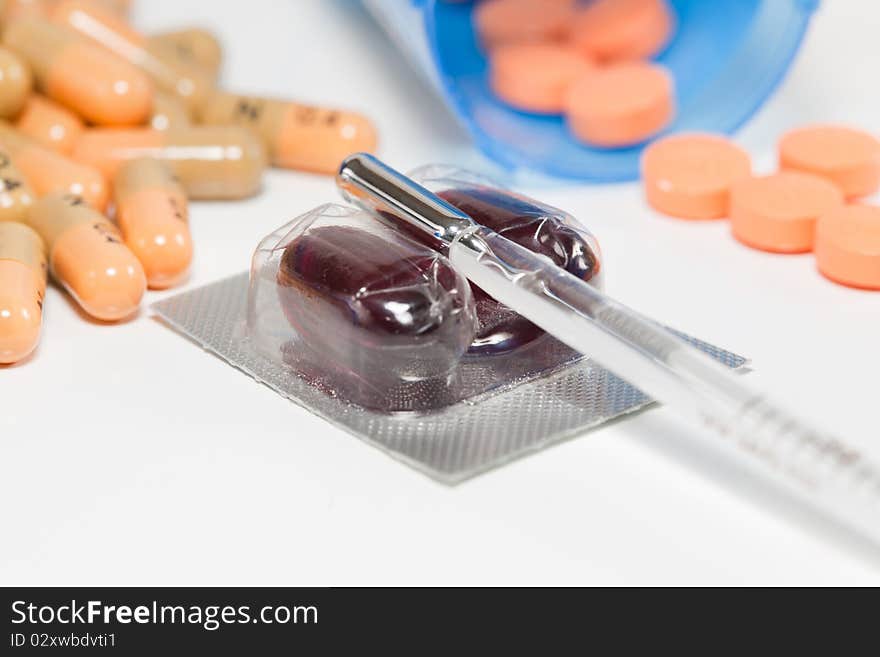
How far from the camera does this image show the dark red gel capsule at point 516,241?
131 centimetres

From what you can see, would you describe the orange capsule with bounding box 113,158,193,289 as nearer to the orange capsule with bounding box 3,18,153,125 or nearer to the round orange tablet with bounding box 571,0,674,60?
the orange capsule with bounding box 3,18,153,125

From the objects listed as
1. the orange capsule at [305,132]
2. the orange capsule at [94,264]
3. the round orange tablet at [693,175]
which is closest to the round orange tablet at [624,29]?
the round orange tablet at [693,175]

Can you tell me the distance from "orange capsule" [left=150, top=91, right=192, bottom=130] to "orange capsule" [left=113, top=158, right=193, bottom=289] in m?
0.24

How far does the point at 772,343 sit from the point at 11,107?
1099 millimetres

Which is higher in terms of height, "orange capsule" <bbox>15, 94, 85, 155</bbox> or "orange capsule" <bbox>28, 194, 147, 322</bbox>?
"orange capsule" <bbox>28, 194, 147, 322</bbox>

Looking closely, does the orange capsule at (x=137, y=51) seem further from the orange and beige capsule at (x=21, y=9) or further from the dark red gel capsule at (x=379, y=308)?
the dark red gel capsule at (x=379, y=308)

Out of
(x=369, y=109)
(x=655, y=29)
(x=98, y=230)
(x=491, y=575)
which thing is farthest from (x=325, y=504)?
(x=655, y=29)

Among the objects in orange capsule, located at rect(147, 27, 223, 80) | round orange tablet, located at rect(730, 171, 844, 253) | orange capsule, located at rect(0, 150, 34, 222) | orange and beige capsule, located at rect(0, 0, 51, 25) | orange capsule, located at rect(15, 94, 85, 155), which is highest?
round orange tablet, located at rect(730, 171, 844, 253)

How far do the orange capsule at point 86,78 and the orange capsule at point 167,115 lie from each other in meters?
0.02

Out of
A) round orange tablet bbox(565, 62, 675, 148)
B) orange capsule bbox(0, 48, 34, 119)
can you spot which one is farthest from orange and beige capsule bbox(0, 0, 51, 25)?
round orange tablet bbox(565, 62, 675, 148)

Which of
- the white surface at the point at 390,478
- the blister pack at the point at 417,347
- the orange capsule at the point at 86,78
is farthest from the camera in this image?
the orange capsule at the point at 86,78

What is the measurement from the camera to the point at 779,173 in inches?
68.6

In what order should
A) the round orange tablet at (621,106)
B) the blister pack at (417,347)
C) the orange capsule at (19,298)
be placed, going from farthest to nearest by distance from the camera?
1. the round orange tablet at (621,106)
2. the orange capsule at (19,298)
3. the blister pack at (417,347)

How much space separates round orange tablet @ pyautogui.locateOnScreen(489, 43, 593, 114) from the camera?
6.77ft
